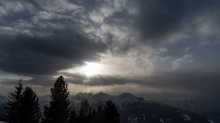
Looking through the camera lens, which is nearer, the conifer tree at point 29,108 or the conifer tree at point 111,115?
the conifer tree at point 29,108

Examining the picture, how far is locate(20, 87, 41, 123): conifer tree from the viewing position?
2227 cm

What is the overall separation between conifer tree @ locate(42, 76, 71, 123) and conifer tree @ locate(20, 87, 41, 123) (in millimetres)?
2140

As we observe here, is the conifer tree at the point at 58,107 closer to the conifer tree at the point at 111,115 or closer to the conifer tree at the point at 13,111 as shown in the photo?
the conifer tree at the point at 13,111

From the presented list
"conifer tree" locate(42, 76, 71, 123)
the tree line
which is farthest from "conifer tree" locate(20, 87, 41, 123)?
"conifer tree" locate(42, 76, 71, 123)

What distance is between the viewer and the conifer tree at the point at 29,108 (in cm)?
2227

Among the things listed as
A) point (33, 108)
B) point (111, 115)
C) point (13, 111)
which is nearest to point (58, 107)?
point (33, 108)

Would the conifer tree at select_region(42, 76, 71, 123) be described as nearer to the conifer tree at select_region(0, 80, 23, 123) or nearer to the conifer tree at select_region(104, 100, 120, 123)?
the conifer tree at select_region(0, 80, 23, 123)

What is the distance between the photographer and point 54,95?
23.6 m

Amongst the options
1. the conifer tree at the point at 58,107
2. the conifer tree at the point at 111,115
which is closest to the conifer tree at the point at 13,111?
the conifer tree at the point at 58,107

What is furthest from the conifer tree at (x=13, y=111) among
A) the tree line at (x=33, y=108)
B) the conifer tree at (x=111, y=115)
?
the conifer tree at (x=111, y=115)

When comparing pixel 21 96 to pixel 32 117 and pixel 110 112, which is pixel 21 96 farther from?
pixel 110 112

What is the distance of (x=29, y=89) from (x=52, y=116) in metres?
8.10

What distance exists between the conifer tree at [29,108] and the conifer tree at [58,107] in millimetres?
2140

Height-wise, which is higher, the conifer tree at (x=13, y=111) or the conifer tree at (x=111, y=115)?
the conifer tree at (x=13, y=111)
